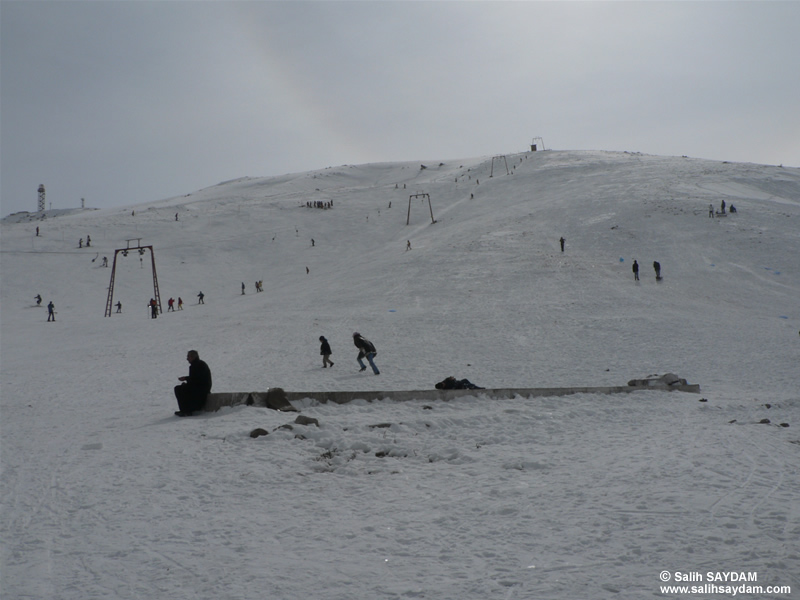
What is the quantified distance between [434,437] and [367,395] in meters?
2.96

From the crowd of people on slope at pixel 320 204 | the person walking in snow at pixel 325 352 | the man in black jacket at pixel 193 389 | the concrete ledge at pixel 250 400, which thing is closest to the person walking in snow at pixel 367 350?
the person walking in snow at pixel 325 352

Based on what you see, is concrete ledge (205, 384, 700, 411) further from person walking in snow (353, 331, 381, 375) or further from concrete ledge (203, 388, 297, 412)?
person walking in snow (353, 331, 381, 375)

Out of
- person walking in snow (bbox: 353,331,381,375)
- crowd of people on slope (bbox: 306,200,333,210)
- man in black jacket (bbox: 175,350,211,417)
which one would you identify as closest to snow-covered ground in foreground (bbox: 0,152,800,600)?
man in black jacket (bbox: 175,350,211,417)

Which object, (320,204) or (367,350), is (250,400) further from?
(320,204)

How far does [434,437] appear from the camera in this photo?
9.56 m

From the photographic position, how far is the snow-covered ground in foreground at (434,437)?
5195mm

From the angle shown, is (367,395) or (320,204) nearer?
(367,395)

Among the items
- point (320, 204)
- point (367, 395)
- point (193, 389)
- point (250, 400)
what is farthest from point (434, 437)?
point (320, 204)

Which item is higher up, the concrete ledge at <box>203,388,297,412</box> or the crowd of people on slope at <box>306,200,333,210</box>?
the crowd of people on slope at <box>306,200,333,210</box>

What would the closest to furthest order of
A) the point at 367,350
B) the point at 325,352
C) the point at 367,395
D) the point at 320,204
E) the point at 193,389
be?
the point at 193,389
the point at 367,395
the point at 367,350
the point at 325,352
the point at 320,204

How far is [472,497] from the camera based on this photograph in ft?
22.5

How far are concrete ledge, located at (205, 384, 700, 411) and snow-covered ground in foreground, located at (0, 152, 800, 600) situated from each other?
0.28m

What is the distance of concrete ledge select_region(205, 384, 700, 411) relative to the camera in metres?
11.6

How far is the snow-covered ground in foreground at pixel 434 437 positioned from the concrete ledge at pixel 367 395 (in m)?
0.28
